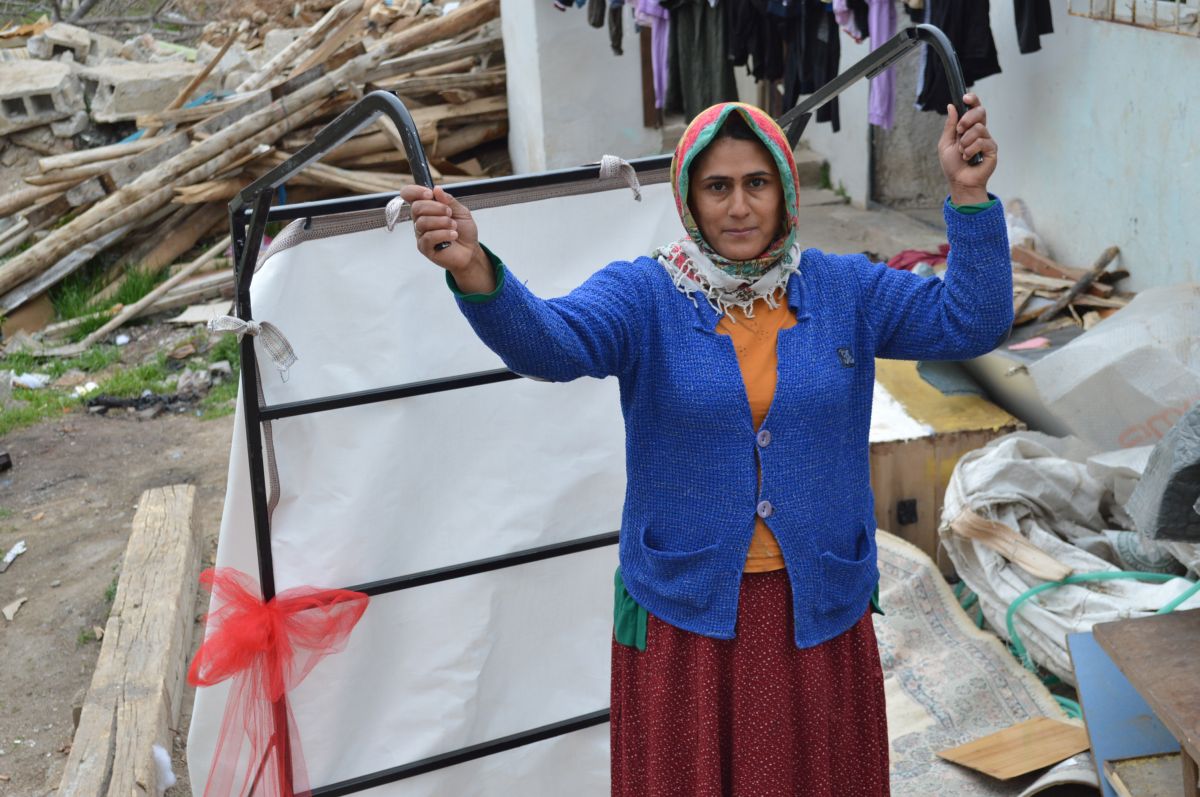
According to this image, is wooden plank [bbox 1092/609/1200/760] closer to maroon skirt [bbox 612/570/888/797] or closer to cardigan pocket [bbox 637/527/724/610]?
maroon skirt [bbox 612/570/888/797]

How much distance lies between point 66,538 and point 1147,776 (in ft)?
15.5

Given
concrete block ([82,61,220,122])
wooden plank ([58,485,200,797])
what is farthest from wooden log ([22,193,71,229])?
wooden plank ([58,485,200,797])

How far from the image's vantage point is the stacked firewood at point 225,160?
29.7ft

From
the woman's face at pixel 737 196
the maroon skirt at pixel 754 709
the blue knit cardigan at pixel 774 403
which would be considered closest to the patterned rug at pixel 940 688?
the maroon skirt at pixel 754 709

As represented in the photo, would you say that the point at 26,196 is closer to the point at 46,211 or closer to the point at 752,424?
the point at 46,211

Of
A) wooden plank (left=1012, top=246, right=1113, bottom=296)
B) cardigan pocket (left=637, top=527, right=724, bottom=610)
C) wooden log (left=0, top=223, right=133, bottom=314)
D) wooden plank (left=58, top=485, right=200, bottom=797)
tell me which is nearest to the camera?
cardigan pocket (left=637, top=527, right=724, bottom=610)

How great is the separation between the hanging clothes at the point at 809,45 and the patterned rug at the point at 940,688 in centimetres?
326

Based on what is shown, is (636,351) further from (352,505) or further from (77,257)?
(77,257)

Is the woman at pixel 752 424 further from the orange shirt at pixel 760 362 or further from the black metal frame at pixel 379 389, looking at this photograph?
the black metal frame at pixel 379 389

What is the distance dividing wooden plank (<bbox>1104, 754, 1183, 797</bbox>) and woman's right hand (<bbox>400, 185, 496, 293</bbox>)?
5.76 feet

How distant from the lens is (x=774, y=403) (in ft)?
6.36

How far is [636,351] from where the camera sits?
1.98 meters

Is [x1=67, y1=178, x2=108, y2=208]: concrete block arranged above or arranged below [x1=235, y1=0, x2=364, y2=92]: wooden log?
below

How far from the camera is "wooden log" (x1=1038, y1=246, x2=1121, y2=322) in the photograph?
4.74 metres
